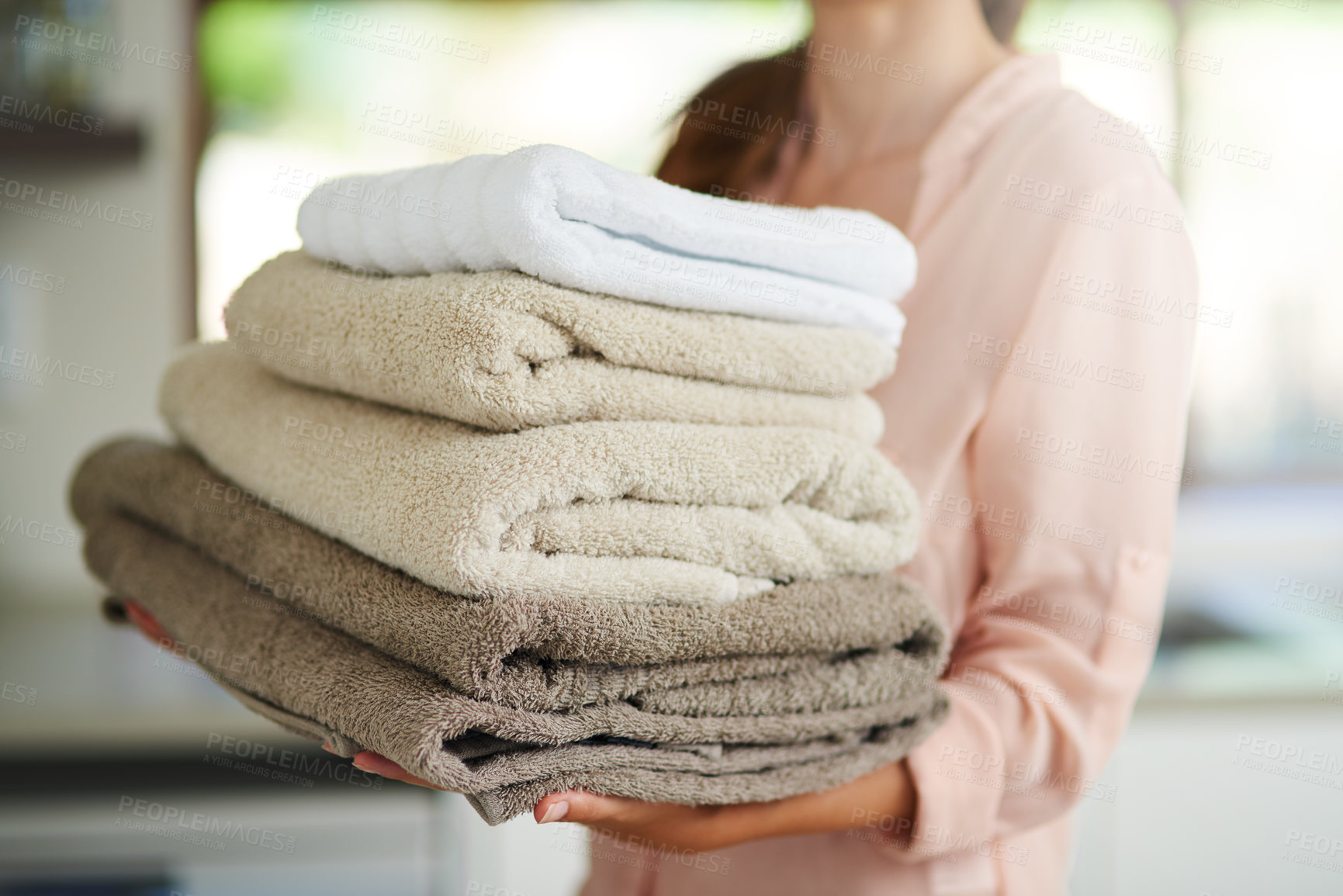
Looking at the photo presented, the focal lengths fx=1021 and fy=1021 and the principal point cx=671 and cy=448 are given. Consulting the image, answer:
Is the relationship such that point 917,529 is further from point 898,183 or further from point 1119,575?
point 898,183

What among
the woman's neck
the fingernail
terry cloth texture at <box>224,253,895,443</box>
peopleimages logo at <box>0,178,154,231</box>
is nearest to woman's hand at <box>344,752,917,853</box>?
the fingernail

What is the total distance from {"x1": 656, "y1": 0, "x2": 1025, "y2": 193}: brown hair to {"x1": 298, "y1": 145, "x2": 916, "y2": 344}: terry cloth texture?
1.18 feet

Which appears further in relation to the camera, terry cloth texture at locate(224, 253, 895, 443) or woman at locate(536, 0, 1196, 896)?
woman at locate(536, 0, 1196, 896)

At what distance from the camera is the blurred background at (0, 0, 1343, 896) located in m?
1.32

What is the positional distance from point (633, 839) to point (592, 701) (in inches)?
5.2

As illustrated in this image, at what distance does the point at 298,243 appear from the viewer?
175cm

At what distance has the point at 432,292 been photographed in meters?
0.43

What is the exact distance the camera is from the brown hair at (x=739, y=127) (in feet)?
2.85

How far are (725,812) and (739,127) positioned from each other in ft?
1.99

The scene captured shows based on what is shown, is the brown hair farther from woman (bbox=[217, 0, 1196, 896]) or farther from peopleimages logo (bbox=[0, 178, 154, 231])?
peopleimages logo (bbox=[0, 178, 154, 231])

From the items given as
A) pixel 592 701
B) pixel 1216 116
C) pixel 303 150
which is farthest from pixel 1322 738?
pixel 303 150

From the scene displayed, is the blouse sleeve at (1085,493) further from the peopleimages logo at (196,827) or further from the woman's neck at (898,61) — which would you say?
the peopleimages logo at (196,827)

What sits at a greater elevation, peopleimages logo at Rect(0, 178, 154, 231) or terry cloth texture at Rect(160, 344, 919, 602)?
terry cloth texture at Rect(160, 344, 919, 602)

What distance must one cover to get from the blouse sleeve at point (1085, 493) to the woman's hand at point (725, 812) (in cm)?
5
